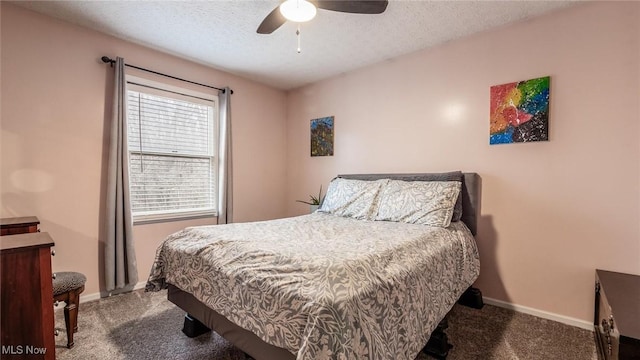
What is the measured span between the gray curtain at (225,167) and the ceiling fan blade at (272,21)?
4.76 feet

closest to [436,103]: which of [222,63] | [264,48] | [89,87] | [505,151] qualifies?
[505,151]

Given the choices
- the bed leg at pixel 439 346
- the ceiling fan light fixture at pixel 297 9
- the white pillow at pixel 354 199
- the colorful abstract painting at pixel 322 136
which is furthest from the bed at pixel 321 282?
the colorful abstract painting at pixel 322 136

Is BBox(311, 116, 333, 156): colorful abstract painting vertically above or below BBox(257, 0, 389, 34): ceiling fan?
below

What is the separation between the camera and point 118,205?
2.53 meters

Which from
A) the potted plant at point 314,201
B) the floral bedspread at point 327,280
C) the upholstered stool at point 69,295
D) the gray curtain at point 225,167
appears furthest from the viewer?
the potted plant at point 314,201

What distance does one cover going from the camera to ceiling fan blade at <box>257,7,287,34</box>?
188cm

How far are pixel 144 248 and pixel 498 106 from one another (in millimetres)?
3514

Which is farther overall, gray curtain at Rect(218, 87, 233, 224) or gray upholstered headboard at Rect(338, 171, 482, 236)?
gray curtain at Rect(218, 87, 233, 224)

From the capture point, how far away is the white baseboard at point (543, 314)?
2.07 m

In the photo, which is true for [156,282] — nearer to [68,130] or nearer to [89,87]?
[68,130]

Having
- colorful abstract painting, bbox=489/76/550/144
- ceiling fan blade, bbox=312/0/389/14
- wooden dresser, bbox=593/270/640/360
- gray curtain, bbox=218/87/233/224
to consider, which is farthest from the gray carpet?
ceiling fan blade, bbox=312/0/389/14

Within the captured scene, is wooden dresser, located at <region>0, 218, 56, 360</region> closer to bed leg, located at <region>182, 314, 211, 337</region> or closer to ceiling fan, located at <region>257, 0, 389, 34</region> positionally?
bed leg, located at <region>182, 314, 211, 337</region>

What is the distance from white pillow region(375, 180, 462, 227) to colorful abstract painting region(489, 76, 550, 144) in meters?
0.56

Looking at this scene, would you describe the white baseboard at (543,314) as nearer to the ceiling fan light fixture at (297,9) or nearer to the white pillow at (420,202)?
the white pillow at (420,202)
